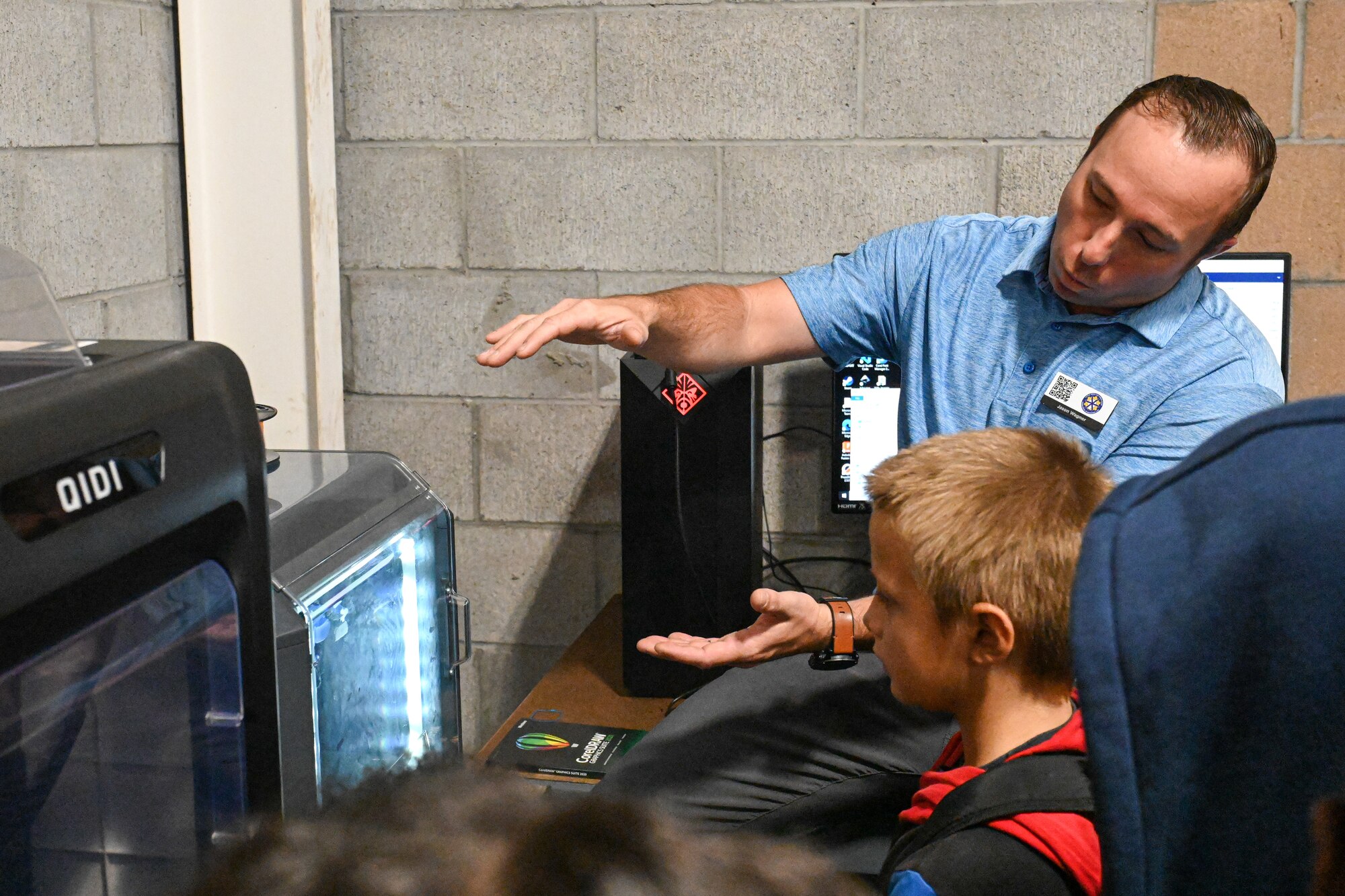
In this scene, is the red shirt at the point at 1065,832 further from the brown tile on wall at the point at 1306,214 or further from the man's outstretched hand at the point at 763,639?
the brown tile on wall at the point at 1306,214

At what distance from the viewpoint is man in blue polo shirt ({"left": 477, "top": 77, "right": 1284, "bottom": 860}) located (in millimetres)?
1441

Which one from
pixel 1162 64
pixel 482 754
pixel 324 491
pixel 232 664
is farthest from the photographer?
pixel 1162 64

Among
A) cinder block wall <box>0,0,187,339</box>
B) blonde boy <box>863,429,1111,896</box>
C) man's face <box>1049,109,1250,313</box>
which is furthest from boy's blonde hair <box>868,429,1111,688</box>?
cinder block wall <box>0,0,187,339</box>

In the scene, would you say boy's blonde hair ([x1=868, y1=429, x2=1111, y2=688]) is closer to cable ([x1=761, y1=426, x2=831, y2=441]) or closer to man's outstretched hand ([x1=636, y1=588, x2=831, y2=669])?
man's outstretched hand ([x1=636, y1=588, x2=831, y2=669])

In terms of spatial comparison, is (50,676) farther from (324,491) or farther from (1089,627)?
(324,491)

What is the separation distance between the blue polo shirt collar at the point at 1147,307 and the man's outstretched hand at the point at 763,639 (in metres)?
0.54

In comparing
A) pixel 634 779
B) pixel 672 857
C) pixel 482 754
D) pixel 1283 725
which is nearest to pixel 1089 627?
pixel 1283 725

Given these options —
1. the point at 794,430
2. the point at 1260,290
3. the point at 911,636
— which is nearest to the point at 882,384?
the point at 794,430

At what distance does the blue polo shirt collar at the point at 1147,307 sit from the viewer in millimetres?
1560

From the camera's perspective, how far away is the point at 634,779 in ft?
5.09

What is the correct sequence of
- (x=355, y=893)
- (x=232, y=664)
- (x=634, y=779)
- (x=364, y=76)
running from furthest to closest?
(x=364, y=76), (x=634, y=779), (x=232, y=664), (x=355, y=893)

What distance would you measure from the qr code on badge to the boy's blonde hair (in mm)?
407

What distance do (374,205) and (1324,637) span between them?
2.05 meters

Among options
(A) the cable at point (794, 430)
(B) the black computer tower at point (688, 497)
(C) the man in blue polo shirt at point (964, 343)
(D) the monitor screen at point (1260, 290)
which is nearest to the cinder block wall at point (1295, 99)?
(D) the monitor screen at point (1260, 290)
